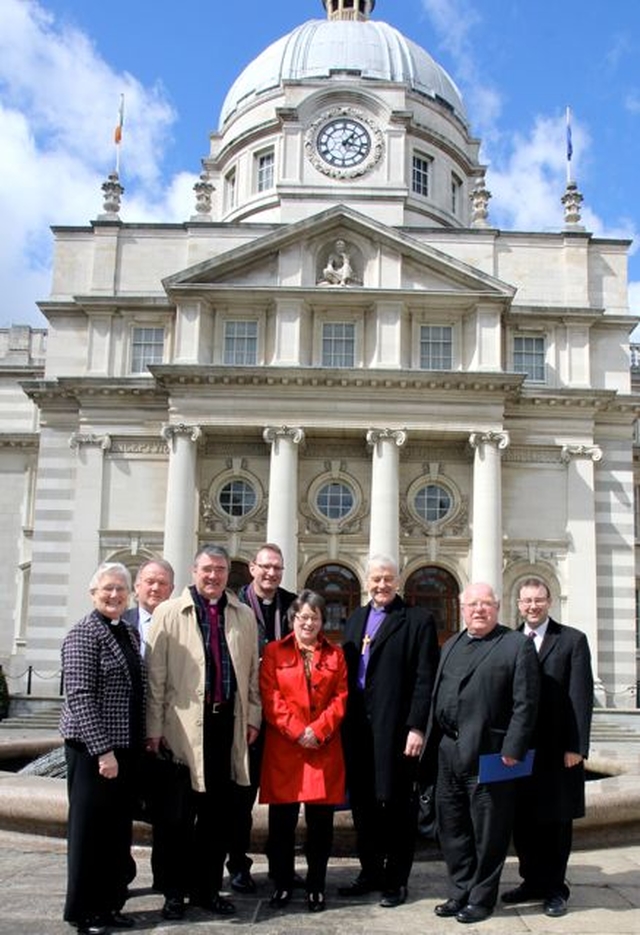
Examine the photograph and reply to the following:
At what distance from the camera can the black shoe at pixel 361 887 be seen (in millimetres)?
7906

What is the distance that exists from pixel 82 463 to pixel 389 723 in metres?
25.0

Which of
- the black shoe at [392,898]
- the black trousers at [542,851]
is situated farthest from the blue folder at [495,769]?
the black shoe at [392,898]

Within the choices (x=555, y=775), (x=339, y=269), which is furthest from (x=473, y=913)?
(x=339, y=269)

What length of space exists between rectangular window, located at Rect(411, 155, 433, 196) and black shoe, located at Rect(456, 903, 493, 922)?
37.0 metres

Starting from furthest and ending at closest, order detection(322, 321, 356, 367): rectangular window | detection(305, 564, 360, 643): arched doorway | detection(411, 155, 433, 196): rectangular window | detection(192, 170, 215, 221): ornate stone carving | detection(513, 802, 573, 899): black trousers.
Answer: detection(411, 155, 433, 196): rectangular window
detection(192, 170, 215, 221): ornate stone carving
detection(322, 321, 356, 367): rectangular window
detection(305, 564, 360, 643): arched doorway
detection(513, 802, 573, 899): black trousers

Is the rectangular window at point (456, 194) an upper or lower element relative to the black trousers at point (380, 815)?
upper

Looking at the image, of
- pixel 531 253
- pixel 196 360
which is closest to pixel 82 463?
pixel 196 360

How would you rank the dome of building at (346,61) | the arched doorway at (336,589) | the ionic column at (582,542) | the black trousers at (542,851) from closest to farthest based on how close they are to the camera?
the black trousers at (542,851)
the ionic column at (582,542)
the arched doorway at (336,589)
the dome of building at (346,61)

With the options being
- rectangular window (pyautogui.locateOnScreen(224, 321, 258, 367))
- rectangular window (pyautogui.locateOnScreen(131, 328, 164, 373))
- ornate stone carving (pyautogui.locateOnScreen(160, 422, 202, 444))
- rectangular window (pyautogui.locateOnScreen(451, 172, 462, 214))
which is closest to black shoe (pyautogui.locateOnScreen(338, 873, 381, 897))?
ornate stone carving (pyautogui.locateOnScreen(160, 422, 202, 444))

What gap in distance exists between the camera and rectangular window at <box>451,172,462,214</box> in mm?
43375

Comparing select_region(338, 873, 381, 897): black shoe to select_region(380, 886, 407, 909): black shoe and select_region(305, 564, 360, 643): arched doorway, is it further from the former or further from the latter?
select_region(305, 564, 360, 643): arched doorway

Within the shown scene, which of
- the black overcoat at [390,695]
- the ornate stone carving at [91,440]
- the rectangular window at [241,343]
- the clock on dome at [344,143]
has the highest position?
the clock on dome at [344,143]

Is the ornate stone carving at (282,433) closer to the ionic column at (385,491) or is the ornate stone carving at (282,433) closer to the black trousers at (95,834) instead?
the ionic column at (385,491)

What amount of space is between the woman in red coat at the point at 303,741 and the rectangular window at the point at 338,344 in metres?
23.9
